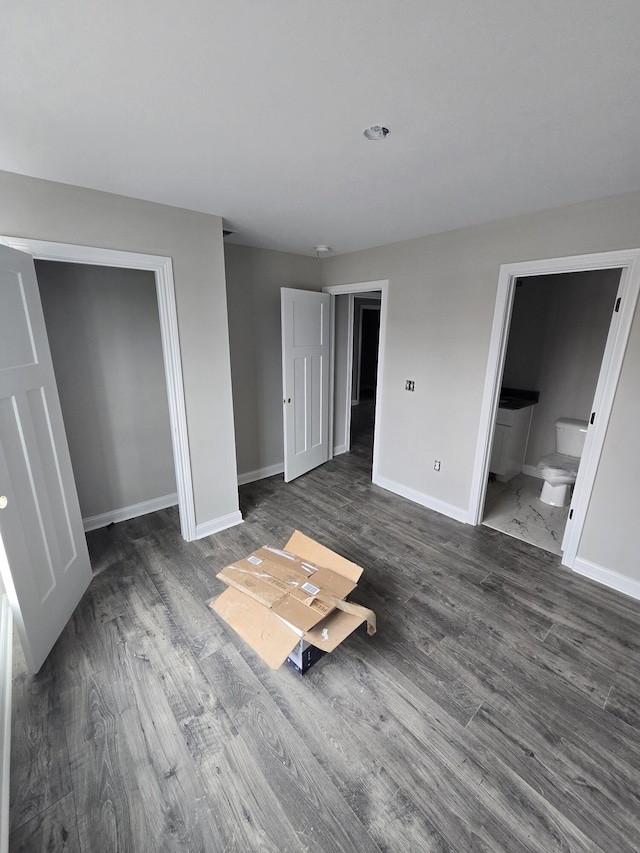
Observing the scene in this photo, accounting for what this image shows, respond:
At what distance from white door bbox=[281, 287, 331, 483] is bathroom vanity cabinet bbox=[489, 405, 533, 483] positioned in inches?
73.6

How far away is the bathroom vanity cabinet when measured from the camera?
356 centimetres

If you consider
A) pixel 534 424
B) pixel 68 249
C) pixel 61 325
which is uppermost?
pixel 68 249

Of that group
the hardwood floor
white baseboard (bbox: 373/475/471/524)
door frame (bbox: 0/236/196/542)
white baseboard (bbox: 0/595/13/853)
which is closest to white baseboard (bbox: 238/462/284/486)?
door frame (bbox: 0/236/196/542)

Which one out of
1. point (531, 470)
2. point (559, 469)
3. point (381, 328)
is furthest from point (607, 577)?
point (381, 328)

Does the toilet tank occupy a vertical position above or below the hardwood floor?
above

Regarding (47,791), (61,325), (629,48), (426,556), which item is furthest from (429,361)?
(47,791)

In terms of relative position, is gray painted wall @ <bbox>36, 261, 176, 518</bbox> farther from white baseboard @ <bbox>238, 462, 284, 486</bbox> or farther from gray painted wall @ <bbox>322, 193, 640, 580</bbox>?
gray painted wall @ <bbox>322, 193, 640, 580</bbox>

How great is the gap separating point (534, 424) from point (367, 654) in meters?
3.21

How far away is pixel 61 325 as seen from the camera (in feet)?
8.30

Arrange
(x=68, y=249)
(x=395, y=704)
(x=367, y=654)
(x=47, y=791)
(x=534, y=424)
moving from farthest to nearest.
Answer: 1. (x=534, y=424)
2. (x=68, y=249)
3. (x=367, y=654)
4. (x=395, y=704)
5. (x=47, y=791)

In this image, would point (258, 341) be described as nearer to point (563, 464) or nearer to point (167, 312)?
point (167, 312)

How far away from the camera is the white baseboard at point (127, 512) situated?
2866 millimetres

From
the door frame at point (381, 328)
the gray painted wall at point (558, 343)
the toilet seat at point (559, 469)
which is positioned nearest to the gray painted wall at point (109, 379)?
the door frame at point (381, 328)

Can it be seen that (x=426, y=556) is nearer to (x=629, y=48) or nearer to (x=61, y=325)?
(x=629, y=48)
